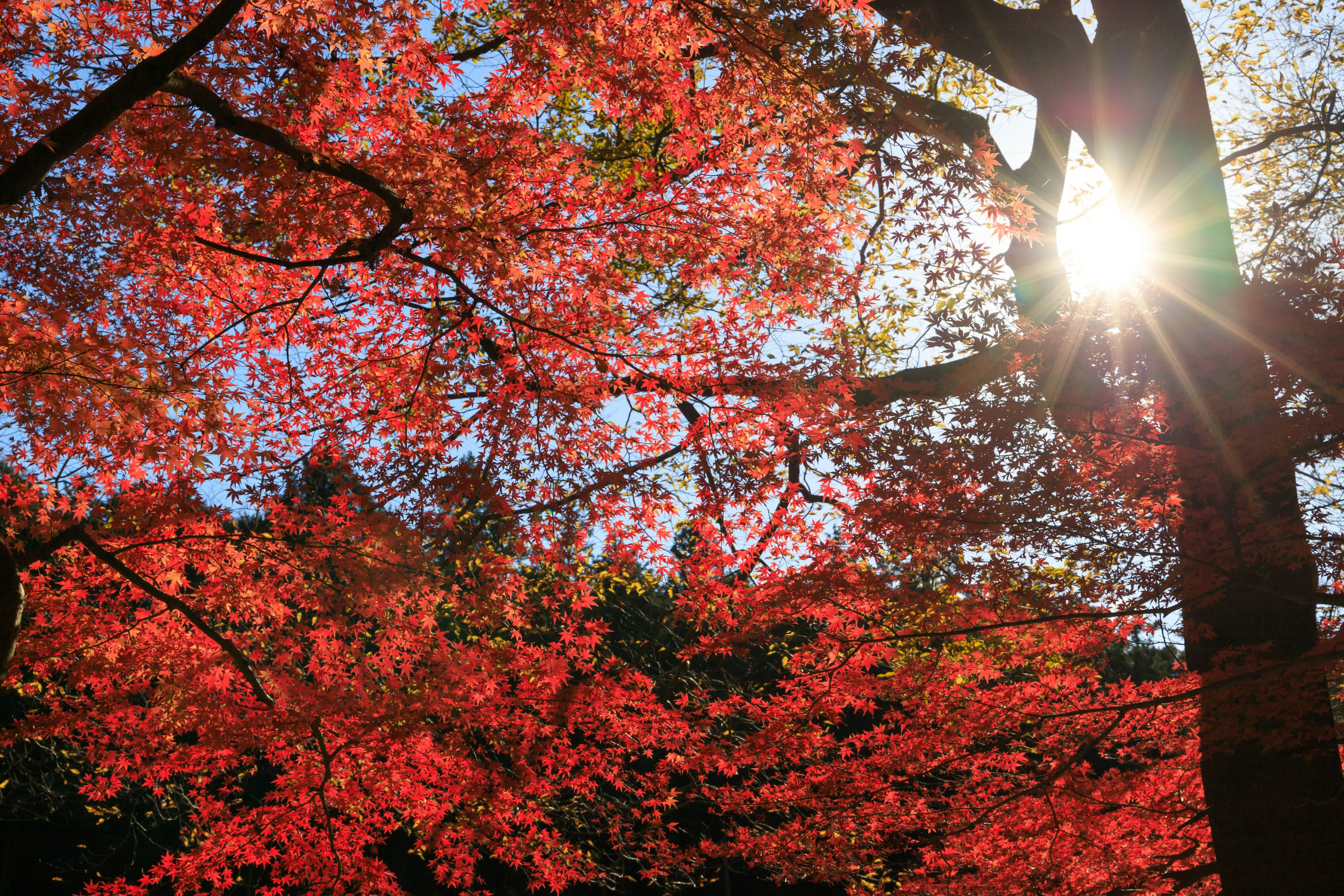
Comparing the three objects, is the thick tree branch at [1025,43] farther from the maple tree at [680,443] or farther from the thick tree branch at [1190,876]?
the thick tree branch at [1190,876]

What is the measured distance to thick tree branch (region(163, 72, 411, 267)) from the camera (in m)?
3.26

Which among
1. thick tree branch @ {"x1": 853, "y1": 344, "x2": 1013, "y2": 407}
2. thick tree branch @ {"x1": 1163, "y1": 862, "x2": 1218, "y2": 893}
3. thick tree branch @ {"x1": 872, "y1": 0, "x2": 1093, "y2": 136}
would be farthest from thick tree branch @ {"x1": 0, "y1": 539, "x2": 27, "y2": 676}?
thick tree branch @ {"x1": 1163, "y1": 862, "x2": 1218, "y2": 893}

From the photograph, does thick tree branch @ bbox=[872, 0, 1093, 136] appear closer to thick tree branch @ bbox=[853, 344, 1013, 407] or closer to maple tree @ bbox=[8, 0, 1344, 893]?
maple tree @ bbox=[8, 0, 1344, 893]

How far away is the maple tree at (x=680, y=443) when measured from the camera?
3377 millimetres

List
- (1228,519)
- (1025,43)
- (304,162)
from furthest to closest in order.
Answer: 1. (1025,43)
2. (304,162)
3. (1228,519)

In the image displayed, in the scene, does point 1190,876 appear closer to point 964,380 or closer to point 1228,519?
point 1228,519

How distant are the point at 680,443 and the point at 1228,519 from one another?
3.66m

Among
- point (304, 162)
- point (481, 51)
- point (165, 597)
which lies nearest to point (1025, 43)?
point (304, 162)

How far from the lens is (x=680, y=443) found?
19.6 feet

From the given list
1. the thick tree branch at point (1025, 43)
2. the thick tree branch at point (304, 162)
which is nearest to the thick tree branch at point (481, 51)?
the thick tree branch at point (304, 162)

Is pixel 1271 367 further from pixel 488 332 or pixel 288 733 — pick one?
pixel 288 733

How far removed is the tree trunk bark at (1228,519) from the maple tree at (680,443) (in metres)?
0.02

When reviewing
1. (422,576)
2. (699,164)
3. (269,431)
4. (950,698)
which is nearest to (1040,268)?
(699,164)

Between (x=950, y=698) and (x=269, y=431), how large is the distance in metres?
5.10
